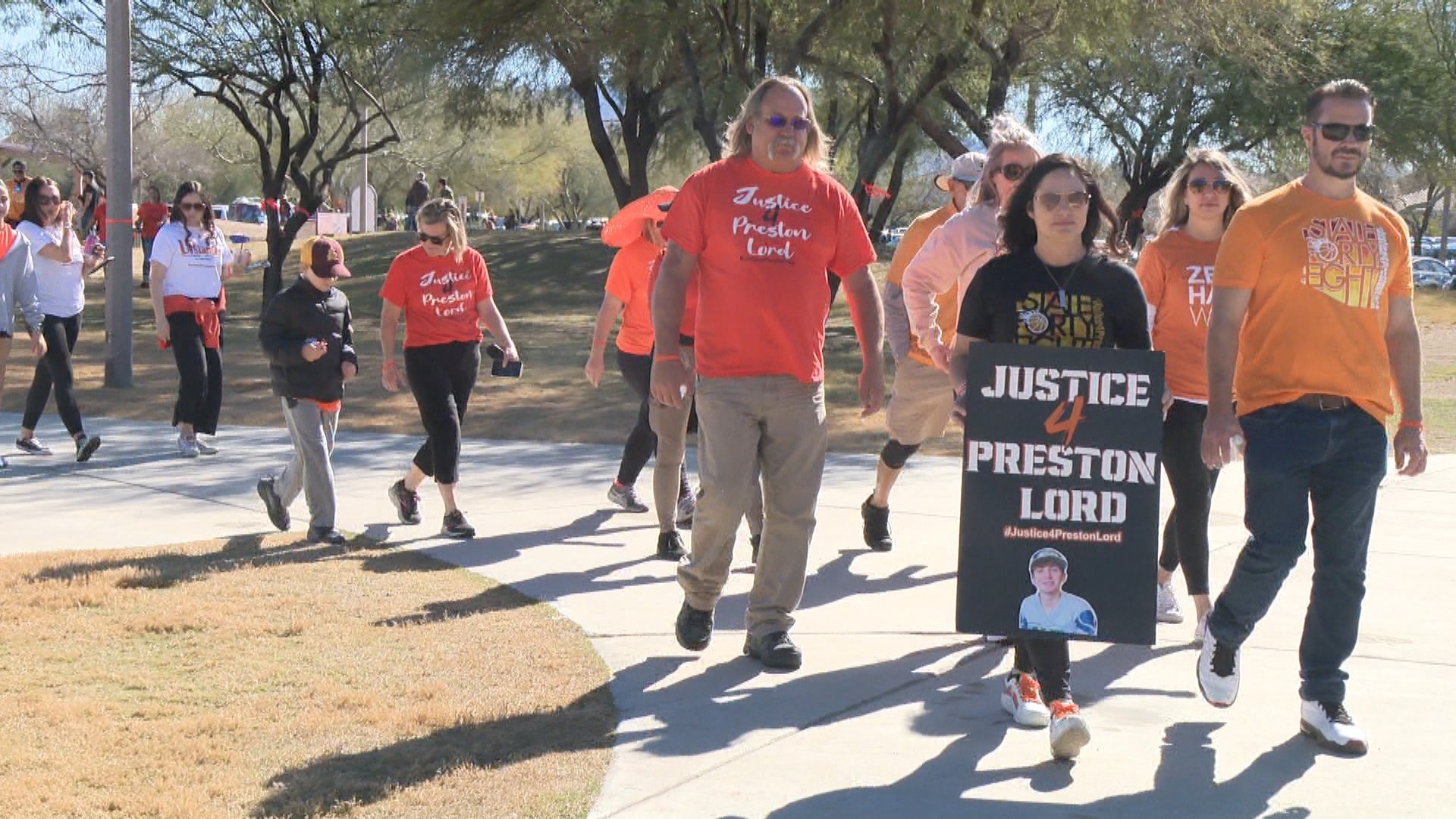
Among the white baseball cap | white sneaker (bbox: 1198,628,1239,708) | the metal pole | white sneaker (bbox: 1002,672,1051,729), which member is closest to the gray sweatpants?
the white baseball cap

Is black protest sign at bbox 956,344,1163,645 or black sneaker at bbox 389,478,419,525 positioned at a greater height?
black protest sign at bbox 956,344,1163,645

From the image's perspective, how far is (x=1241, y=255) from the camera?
4520mm

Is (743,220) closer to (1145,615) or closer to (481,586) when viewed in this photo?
(1145,615)

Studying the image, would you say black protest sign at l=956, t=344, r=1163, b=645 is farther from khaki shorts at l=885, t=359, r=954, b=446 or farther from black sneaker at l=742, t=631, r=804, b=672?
khaki shorts at l=885, t=359, r=954, b=446

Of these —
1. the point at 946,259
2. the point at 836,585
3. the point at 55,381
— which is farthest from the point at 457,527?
the point at 55,381

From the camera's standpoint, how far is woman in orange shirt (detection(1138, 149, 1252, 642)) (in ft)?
18.9

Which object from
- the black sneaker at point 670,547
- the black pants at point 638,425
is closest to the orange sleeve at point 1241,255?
the black pants at point 638,425

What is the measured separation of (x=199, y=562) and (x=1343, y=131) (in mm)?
5066

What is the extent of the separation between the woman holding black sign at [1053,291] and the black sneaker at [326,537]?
12.7 ft

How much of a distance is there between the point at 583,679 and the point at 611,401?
340 inches

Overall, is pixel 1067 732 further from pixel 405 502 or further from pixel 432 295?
pixel 405 502

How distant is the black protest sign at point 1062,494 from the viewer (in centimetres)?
443

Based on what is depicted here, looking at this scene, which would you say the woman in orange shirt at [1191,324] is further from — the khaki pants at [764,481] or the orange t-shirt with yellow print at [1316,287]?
the khaki pants at [764,481]

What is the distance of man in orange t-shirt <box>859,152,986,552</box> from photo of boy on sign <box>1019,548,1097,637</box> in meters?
2.03
